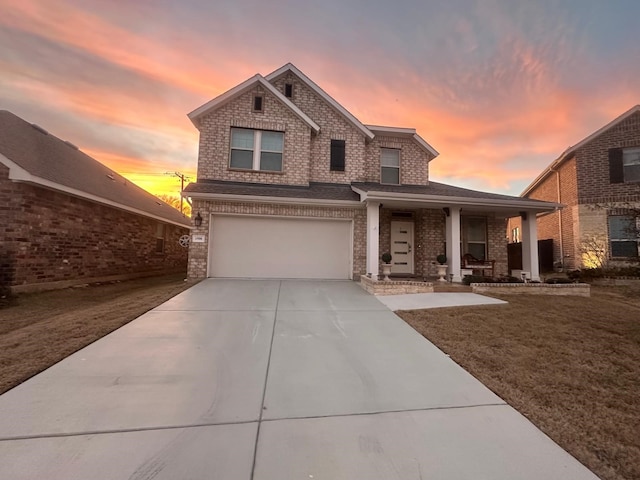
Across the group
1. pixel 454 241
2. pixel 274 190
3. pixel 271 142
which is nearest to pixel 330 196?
pixel 274 190

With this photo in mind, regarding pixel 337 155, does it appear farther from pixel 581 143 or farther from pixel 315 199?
pixel 581 143

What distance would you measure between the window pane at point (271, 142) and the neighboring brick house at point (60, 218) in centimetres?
602

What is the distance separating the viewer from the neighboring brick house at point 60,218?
7.54 metres

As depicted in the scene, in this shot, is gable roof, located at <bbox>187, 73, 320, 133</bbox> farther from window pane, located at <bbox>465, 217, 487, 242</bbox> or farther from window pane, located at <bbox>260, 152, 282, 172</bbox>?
window pane, located at <bbox>465, 217, 487, 242</bbox>

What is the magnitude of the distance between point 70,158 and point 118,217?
2.84 meters

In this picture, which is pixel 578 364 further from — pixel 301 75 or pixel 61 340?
pixel 301 75

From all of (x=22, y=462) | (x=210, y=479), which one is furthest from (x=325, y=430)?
(x=22, y=462)

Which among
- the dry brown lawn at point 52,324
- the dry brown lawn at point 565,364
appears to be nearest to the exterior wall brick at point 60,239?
the dry brown lawn at point 52,324

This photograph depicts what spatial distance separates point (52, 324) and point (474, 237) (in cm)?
1246

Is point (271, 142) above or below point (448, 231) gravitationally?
above

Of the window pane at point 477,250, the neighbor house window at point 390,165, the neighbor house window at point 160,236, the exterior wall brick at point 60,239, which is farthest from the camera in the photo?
the neighbor house window at point 160,236

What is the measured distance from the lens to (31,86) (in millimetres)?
9391

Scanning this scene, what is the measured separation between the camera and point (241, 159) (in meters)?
10.5

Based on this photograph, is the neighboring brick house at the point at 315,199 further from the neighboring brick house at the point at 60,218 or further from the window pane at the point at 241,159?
the neighboring brick house at the point at 60,218
